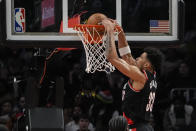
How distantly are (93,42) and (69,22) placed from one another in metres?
0.48

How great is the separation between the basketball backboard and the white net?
15cm

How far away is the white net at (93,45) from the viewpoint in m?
5.32

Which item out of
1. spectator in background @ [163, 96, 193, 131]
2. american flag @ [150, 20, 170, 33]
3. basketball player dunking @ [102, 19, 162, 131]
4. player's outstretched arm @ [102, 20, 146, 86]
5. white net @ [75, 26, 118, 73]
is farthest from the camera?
spectator in background @ [163, 96, 193, 131]

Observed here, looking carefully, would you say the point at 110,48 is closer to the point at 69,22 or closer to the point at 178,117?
the point at 69,22

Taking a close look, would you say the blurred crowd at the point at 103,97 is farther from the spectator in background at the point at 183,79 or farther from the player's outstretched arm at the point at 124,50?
the player's outstretched arm at the point at 124,50

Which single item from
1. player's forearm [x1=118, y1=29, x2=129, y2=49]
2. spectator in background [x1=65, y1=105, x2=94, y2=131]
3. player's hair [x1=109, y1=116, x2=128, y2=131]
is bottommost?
spectator in background [x1=65, y1=105, x2=94, y2=131]

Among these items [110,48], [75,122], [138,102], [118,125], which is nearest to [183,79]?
[75,122]

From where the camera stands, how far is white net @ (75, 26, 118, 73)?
17.4 feet

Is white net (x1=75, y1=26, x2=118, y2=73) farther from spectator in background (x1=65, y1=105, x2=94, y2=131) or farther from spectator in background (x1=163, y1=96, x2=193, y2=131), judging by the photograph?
spectator in background (x1=163, y1=96, x2=193, y2=131)

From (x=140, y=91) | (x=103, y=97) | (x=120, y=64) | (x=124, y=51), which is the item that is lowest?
(x=103, y=97)

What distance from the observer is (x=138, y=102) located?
4906 millimetres

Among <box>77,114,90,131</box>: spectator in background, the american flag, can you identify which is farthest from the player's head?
<box>77,114,90,131</box>: spectator in background

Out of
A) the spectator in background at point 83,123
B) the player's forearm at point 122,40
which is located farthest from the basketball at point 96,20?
the spectator in background at point 83,123

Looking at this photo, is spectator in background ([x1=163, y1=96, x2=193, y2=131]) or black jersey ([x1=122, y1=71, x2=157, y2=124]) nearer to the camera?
black jersey ([x1=122, y1=71, x2=157, y2=124])
